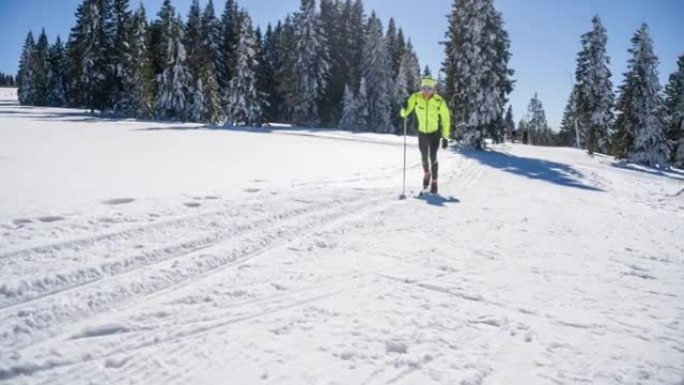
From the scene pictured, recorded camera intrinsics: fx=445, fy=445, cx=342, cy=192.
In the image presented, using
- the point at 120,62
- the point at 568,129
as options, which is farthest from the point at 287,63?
the point at 568,129

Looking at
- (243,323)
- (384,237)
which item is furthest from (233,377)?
(384,237)

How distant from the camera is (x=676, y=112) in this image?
36969 millimetres

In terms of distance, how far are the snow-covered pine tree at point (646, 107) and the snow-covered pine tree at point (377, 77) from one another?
26.1m

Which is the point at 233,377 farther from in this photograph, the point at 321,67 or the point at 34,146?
the point at 321,67

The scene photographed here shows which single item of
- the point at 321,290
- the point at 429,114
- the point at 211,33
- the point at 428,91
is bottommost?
the point at 321,290

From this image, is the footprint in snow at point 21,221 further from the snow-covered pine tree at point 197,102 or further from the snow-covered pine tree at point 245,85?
the snow-covered pine tree at point 197,102

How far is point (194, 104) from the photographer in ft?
150

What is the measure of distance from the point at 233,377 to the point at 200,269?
1911 millimetres

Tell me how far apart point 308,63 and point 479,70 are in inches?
1016

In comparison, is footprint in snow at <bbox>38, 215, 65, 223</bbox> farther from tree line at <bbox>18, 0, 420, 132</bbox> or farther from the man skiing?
tree line at <bbox>18, 0, 420, 132</bbox>

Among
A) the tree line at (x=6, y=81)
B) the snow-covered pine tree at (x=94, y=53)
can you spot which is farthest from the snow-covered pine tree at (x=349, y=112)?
the tree line at (x=6, y=81)

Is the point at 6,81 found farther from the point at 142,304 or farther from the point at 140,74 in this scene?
the point at 142,304

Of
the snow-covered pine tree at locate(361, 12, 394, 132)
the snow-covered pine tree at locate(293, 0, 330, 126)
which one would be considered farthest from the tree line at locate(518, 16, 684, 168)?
the snow-covered pine tree at locate(293, 0, 330, 126)

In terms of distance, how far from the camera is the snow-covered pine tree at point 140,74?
149 ft
